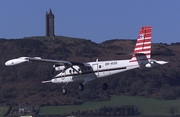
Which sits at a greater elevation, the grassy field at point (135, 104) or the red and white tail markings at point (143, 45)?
the red and white tail markings at point (143, 45)

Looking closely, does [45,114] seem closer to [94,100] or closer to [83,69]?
[94,100]

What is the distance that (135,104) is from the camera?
563ft

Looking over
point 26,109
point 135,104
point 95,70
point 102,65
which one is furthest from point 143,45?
point 135,104

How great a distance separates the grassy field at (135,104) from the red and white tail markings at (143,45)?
79.5 m

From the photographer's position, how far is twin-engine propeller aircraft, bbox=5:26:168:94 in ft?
278

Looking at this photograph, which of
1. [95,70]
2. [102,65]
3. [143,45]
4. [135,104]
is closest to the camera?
[143,45]

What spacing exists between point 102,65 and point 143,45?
708 centimetres

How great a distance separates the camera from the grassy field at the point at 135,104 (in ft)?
546

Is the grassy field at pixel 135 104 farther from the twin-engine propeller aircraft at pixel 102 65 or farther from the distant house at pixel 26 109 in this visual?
the twin-engine propeller aircraft at pixel 102 65

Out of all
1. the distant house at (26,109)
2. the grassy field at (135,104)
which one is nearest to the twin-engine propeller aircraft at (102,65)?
the distant house at (26,109)

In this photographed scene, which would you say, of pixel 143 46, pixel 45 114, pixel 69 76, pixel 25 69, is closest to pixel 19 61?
pixel 69 76

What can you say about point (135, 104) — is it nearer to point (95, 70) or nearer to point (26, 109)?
point (26, 109)

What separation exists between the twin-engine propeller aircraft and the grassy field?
7237 cm

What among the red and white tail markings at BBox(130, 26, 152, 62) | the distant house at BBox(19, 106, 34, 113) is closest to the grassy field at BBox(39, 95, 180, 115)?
the distant house at BBox(19, 106, 34, 113)
